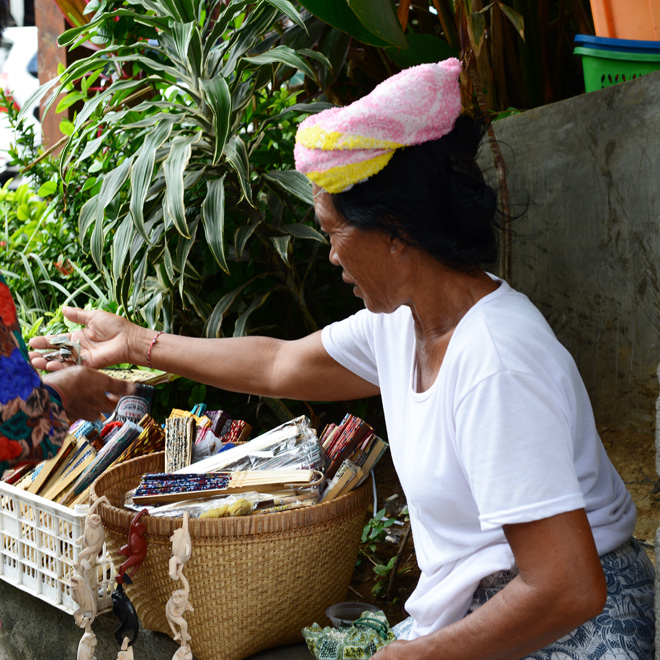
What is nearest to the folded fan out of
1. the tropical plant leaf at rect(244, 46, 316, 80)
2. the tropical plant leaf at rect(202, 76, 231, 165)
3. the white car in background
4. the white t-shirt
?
the white t-shirt

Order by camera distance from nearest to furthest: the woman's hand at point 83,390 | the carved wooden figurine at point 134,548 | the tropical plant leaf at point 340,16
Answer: the woman's hand at point 83,390
the carved wooden figurine at point 134,548
the tropical plant leaf at point 340,16

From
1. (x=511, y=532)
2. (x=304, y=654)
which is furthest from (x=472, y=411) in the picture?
(x=304, y=654)

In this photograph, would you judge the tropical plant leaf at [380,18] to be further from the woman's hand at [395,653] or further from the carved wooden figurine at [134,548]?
the woman's hand at [395,653]

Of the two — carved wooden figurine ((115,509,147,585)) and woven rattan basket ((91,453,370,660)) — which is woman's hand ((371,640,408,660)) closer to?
woven rattan basket ((91,453,370,660))

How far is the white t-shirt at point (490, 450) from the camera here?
99 centimetres

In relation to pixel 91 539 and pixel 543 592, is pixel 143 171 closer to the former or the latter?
pixel 91 539

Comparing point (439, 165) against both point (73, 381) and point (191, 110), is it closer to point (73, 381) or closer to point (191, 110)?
point (73, 381)

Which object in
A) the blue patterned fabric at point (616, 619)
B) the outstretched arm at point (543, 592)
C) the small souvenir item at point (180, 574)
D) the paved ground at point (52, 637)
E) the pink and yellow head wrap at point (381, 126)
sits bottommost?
the paved ground at point (52, 637)

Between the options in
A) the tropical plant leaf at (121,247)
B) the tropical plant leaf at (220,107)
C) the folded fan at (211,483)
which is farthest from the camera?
the tropical plant leaf at (121,247)

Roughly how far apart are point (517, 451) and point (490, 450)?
4 centimetres

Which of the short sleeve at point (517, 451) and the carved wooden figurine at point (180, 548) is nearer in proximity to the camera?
the short sleeve at point (517, 451)

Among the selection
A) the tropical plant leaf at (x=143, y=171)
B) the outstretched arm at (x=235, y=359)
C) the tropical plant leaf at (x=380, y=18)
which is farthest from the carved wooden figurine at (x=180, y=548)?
the tropical plant leaf at (x=380, y=18)

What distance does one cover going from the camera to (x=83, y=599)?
165 cm

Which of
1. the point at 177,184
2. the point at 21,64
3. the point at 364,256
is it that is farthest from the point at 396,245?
the point at 21,64
